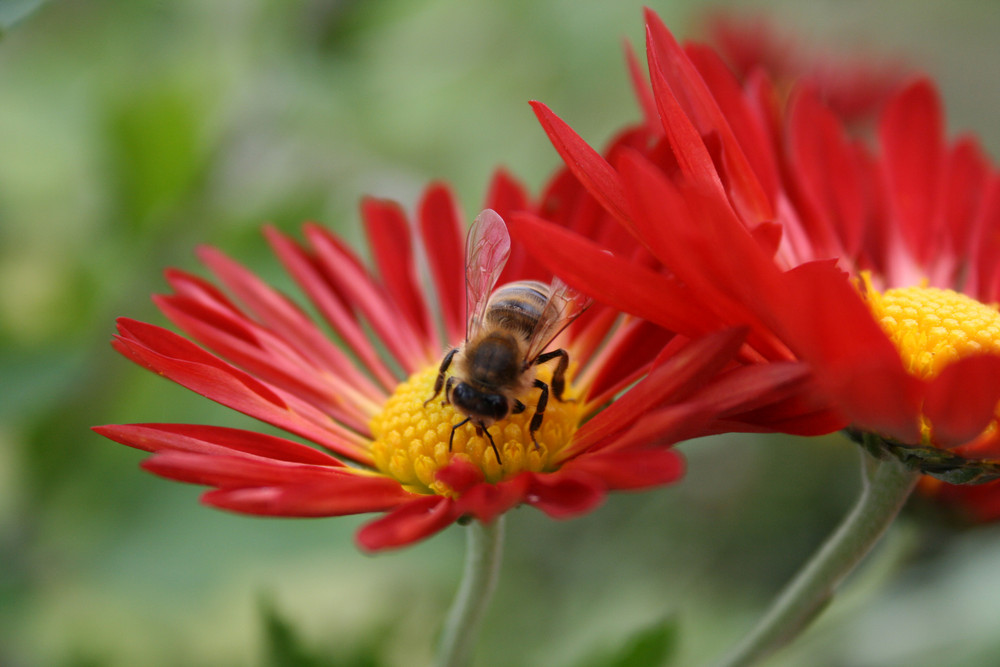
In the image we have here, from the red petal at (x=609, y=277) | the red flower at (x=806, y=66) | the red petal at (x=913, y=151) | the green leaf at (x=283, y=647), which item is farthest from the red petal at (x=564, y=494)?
the red flower at (x=806, y=66)

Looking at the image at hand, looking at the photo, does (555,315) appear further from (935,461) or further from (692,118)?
(935,461)

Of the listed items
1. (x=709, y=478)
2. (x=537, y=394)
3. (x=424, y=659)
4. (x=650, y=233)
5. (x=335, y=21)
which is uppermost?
(x=335, y=21)

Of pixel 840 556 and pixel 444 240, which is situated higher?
pixel 444 240

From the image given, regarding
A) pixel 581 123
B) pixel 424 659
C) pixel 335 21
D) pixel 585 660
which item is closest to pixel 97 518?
pixel 424 659

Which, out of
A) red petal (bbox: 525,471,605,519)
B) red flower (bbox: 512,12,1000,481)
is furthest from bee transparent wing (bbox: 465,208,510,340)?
red petal (bbox: 525,471,605,519)

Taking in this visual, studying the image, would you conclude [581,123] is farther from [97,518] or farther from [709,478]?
[97,518]

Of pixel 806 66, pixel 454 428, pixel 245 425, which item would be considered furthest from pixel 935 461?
pixel 806 66
